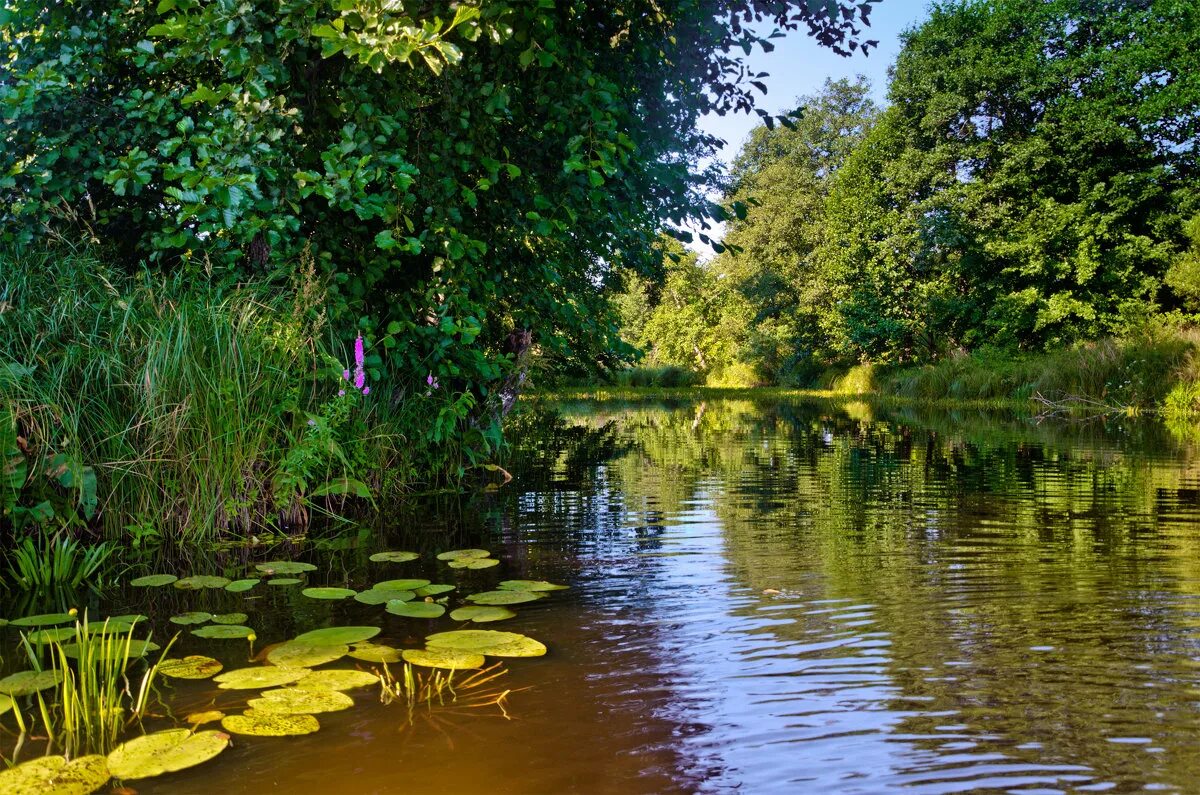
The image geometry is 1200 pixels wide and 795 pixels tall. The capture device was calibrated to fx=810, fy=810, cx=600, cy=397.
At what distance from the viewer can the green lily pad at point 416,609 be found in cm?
377

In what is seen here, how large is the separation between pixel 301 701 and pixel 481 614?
1196 millimetres

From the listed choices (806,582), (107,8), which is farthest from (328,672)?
(107,8)

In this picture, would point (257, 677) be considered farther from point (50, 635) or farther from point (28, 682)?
point (50, 635)

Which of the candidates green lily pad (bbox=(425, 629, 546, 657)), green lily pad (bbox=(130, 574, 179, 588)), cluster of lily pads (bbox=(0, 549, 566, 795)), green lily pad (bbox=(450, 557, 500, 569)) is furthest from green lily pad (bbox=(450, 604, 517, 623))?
green lily pad (bbox=(130, 574, 179, 588))

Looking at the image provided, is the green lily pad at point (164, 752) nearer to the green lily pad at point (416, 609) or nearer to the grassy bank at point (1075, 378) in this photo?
the green lily pad at point (416, 609)

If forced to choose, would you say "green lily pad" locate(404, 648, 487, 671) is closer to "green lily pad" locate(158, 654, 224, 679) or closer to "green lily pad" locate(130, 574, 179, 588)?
Result: "green lily pad" locate(158, 654, 224, 679)

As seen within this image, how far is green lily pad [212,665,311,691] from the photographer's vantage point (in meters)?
2.89

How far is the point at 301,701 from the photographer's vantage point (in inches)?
106

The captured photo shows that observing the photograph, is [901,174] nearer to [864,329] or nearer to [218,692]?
[864,329]

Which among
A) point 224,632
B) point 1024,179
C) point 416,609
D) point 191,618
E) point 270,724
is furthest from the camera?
point 1024,179

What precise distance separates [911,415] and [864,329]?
38.1 feet

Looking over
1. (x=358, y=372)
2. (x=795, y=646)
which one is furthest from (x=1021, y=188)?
(x=795, y=646)

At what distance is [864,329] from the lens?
102 ft

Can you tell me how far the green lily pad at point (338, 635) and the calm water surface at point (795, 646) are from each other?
13 cm
